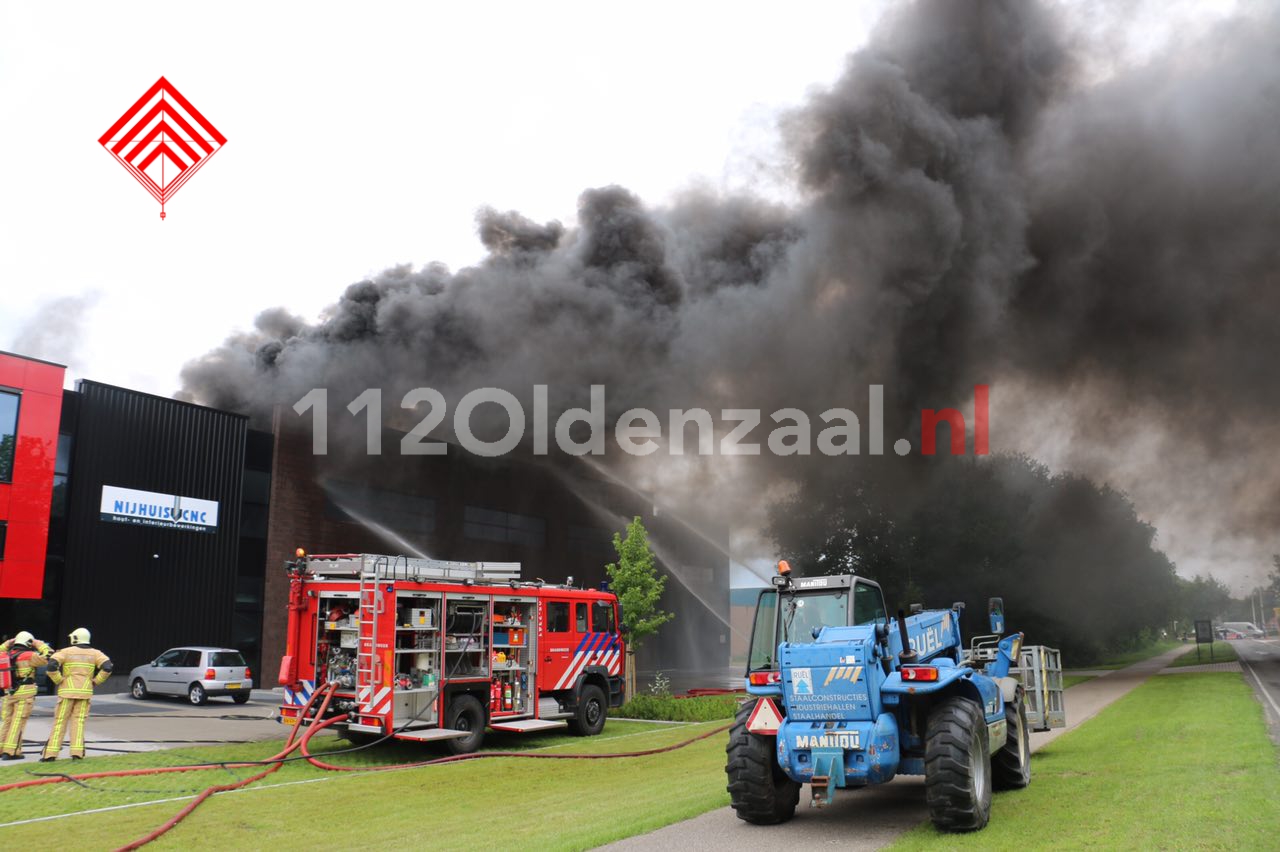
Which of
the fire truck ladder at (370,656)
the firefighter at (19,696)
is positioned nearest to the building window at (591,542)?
the fire truck ladder at (370,656)

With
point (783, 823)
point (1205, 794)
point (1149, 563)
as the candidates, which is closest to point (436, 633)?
point (783, 823)

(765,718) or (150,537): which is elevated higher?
(150,537)

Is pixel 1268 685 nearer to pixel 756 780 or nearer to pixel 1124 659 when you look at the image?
pixel 756 780

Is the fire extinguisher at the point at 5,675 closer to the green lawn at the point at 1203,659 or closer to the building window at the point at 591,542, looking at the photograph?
the building window at the point at 591,542

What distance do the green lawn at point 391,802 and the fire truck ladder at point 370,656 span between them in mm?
1065

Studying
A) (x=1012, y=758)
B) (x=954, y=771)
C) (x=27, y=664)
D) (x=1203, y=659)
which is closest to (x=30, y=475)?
A: (x=27, y=664)

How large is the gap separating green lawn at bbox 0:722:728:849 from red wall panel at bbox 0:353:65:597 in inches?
472

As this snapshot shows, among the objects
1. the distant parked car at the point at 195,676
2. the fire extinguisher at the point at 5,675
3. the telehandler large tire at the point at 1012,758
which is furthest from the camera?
the distant parked car at the point at 195,676

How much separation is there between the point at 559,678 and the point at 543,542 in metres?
22.8

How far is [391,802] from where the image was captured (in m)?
10.1

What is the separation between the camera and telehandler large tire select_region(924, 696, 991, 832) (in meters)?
7.36

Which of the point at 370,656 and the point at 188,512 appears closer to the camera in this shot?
the point at 370,656

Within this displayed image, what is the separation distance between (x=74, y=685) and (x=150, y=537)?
1424 cm

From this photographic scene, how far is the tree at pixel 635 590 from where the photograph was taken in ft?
75.2
